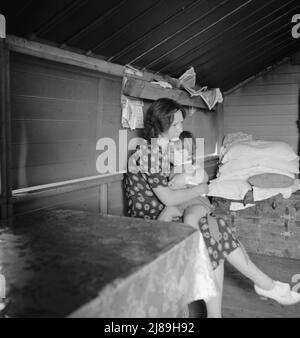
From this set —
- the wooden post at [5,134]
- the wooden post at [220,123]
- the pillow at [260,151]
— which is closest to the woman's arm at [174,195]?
the wooden post at [5,134]

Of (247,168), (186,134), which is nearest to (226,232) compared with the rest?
(186,134)

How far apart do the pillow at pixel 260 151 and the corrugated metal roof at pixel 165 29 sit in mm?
863

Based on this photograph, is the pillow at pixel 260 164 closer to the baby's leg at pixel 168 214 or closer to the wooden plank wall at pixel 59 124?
the wooden plank wall at pixel 59 124

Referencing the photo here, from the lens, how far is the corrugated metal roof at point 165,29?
178 centimetres

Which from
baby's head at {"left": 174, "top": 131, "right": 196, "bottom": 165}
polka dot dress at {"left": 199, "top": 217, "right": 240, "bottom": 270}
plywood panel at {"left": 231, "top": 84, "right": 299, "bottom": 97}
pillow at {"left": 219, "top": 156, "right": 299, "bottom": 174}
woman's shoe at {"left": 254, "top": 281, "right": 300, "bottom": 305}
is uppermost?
plywood panel at {"left": 231, "top": 84, "right": 299, "bottom": 97}

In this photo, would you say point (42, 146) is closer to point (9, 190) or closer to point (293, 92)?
point (9, 190)

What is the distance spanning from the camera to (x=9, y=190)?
5.76 feet

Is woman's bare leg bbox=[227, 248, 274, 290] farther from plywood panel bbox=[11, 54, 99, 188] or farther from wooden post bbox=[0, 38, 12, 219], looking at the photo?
wooden post bbox=[0, 38, 12, 219]

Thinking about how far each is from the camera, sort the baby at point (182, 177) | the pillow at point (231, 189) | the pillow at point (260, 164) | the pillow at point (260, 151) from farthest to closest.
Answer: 1. the pillow at point (260, 151)
2. the pillow at point (260, 164)
3. the pillow at point (231, 189)
4. the baby at point (182, 177)

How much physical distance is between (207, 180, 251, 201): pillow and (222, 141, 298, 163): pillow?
50 cm

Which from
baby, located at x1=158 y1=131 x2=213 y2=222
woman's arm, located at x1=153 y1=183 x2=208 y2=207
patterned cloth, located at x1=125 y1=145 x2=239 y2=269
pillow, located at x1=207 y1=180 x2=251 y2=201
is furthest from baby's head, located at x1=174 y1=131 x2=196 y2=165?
pillow, located at x1=207 y1=180 x2=251 y2=201

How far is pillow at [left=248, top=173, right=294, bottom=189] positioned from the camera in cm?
336

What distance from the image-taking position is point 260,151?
3.86 m

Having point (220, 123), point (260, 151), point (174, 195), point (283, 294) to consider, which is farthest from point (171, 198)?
point (220, 123)
